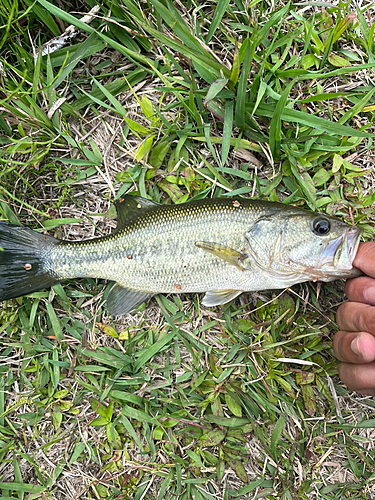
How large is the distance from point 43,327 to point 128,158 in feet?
6.71

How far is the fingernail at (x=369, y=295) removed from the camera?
2.83 metres

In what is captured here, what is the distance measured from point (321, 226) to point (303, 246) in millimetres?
236

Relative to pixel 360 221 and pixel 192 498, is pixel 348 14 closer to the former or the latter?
pixel 360 221

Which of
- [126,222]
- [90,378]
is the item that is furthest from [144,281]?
[90,378]

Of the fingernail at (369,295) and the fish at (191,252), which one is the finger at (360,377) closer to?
the fingernail at (369,295)

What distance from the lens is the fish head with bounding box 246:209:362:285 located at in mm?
2885

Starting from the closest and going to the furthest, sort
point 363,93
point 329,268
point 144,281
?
point 329,268 < point 144,281 < point 363,93

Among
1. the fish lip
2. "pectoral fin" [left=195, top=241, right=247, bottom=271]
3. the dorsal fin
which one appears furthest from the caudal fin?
the fish lip

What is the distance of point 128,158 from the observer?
3535 mm

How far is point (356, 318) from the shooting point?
9.40ft

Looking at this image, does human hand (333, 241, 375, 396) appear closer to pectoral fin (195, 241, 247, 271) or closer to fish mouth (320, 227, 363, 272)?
fish mouth (320, 227, 363, 272)

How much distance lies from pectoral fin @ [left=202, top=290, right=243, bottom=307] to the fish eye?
35.7 inches

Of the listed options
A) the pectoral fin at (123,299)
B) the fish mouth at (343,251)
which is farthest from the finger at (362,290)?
the pectoral fin at (123,299)

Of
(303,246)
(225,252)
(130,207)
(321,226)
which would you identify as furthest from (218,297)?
(130,207)
